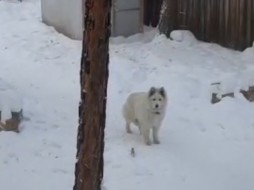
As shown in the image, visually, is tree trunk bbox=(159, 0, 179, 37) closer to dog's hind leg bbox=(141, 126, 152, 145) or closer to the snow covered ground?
the snow covered ground

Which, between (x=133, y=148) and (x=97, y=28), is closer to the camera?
(x=97, y=28)

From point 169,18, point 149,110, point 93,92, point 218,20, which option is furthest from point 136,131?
point 169,18

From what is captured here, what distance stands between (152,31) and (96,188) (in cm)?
999

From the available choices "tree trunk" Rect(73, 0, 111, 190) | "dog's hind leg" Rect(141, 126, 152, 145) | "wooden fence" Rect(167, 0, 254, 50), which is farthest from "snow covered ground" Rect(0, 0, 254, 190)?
"tree trunk" Rect(73, 0, 111, 190)

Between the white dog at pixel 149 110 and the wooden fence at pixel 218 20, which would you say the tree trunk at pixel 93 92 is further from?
the wooden fence at pixel 218 20

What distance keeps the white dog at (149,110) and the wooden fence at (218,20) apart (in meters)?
4.85

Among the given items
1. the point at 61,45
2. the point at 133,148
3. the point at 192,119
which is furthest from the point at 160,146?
the point at 61,45

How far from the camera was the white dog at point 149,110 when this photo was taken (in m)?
8.36

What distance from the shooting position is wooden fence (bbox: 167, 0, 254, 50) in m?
12.7

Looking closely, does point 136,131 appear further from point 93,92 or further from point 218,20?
point 218,20

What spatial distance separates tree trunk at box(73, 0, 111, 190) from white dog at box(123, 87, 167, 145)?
3.39 metres

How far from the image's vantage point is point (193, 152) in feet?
27.4

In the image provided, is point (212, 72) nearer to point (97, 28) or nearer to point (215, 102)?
point (215, 102)

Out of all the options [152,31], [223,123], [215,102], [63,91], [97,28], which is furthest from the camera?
[152,31]
